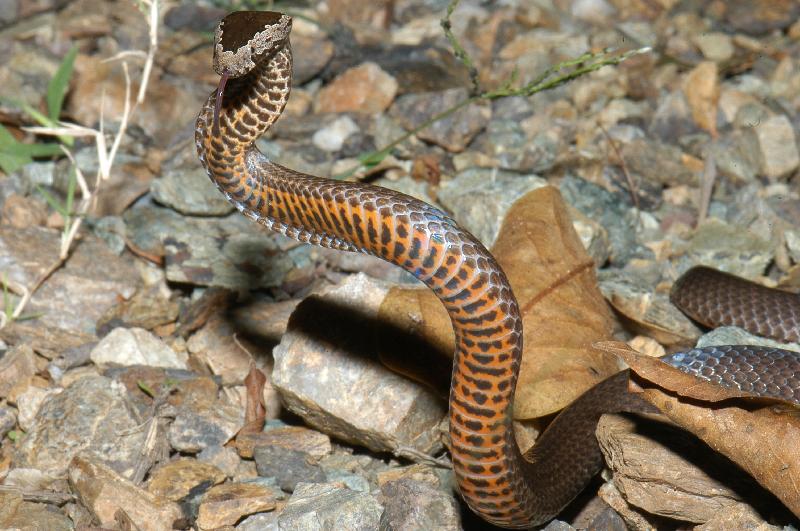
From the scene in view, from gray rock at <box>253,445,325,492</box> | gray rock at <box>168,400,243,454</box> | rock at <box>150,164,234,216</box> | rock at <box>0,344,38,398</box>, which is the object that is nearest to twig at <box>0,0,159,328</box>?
rock at <box>0,344,38,398</box>

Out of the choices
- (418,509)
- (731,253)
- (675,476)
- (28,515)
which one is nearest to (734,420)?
(675,476)

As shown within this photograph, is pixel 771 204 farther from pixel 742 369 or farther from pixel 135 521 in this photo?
pixel 135 521

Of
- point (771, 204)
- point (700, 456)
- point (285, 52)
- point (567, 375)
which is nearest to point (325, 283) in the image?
point (567, 375)

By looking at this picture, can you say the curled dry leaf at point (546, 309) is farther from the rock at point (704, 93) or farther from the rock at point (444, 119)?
the rock at point (704, 93)

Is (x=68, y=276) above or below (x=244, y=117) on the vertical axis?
below

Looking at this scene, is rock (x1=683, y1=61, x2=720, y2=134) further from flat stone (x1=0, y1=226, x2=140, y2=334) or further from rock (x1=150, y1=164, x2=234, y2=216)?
flat stone (x1=0, y1=226, x2=140, y2=334)

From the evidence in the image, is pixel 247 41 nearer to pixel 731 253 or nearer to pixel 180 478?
pixel 180 478

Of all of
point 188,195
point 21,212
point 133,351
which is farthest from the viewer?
point 188,195
